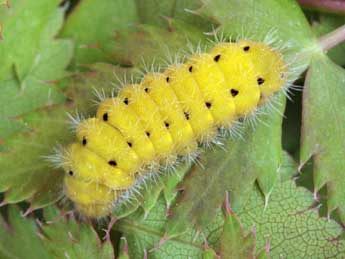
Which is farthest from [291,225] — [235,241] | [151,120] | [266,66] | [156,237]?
[151,120]

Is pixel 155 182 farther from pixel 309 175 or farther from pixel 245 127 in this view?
pixel 309 175

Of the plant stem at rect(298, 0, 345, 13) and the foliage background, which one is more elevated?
the plant stem at rect(298, 0, 345, 13)

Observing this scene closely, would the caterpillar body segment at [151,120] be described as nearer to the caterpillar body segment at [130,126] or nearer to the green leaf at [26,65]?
the caterpillar body segment at [130,126]

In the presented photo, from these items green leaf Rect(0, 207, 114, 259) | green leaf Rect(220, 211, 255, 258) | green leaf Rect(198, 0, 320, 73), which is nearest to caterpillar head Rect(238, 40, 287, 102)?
green leaf Rect(198, 0, 320, 73)

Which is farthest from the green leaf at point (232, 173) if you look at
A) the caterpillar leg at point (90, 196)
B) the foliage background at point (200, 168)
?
the caterpillar leg at point (90, 196)

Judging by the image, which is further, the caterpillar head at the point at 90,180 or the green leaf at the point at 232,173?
the green leaf at the point at 232,173

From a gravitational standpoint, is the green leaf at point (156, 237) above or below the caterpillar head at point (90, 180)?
below

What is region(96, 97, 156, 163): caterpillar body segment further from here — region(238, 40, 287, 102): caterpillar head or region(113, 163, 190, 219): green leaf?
region(238, 40, 287, 102): caterpillar head
